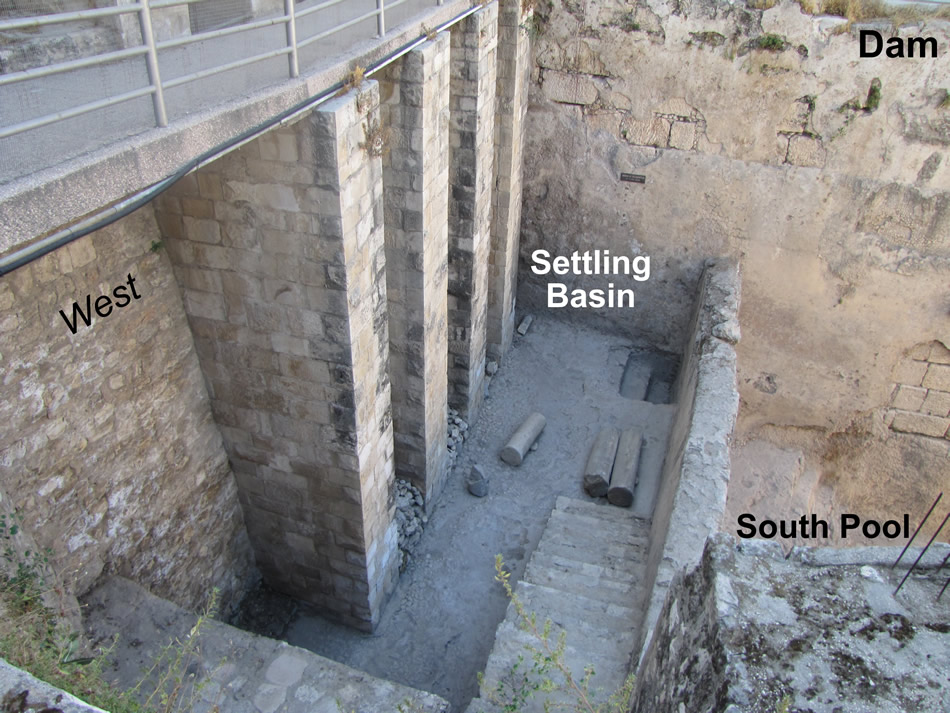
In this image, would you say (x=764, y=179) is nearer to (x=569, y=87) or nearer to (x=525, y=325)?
(x=569, y=87)

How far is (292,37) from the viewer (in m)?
3.80

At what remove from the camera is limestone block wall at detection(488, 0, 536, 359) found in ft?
25.2

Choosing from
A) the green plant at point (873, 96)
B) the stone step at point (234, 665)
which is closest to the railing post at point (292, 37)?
the stone step at point (234, 665)

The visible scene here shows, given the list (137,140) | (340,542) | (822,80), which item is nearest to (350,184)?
(137,140)

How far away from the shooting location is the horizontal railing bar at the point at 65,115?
2430 millimetres

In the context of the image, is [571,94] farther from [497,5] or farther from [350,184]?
[350,184]

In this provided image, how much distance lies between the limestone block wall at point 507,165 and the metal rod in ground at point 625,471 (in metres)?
2.04

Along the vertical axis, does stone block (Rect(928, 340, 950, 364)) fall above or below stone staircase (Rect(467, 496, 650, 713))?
above

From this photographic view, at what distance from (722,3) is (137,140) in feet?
22.1

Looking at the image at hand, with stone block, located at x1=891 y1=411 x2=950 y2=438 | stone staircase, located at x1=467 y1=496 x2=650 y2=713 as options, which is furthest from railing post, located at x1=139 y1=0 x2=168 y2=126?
stone block, located at x1=891 y1=411 x2=950 y2=438

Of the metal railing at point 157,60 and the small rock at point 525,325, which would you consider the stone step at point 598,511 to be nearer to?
the small rock at point 525,325

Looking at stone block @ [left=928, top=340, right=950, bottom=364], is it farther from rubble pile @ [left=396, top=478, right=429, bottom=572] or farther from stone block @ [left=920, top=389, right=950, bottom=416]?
rubble pile @ [left=396, top=478, right=429, bottom=572]

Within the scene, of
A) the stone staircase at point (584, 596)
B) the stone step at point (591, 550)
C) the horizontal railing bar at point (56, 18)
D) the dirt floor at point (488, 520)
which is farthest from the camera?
the stone step at point (591, 550)

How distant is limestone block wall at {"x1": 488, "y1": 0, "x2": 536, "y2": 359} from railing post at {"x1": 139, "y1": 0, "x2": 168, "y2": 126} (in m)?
5.27
